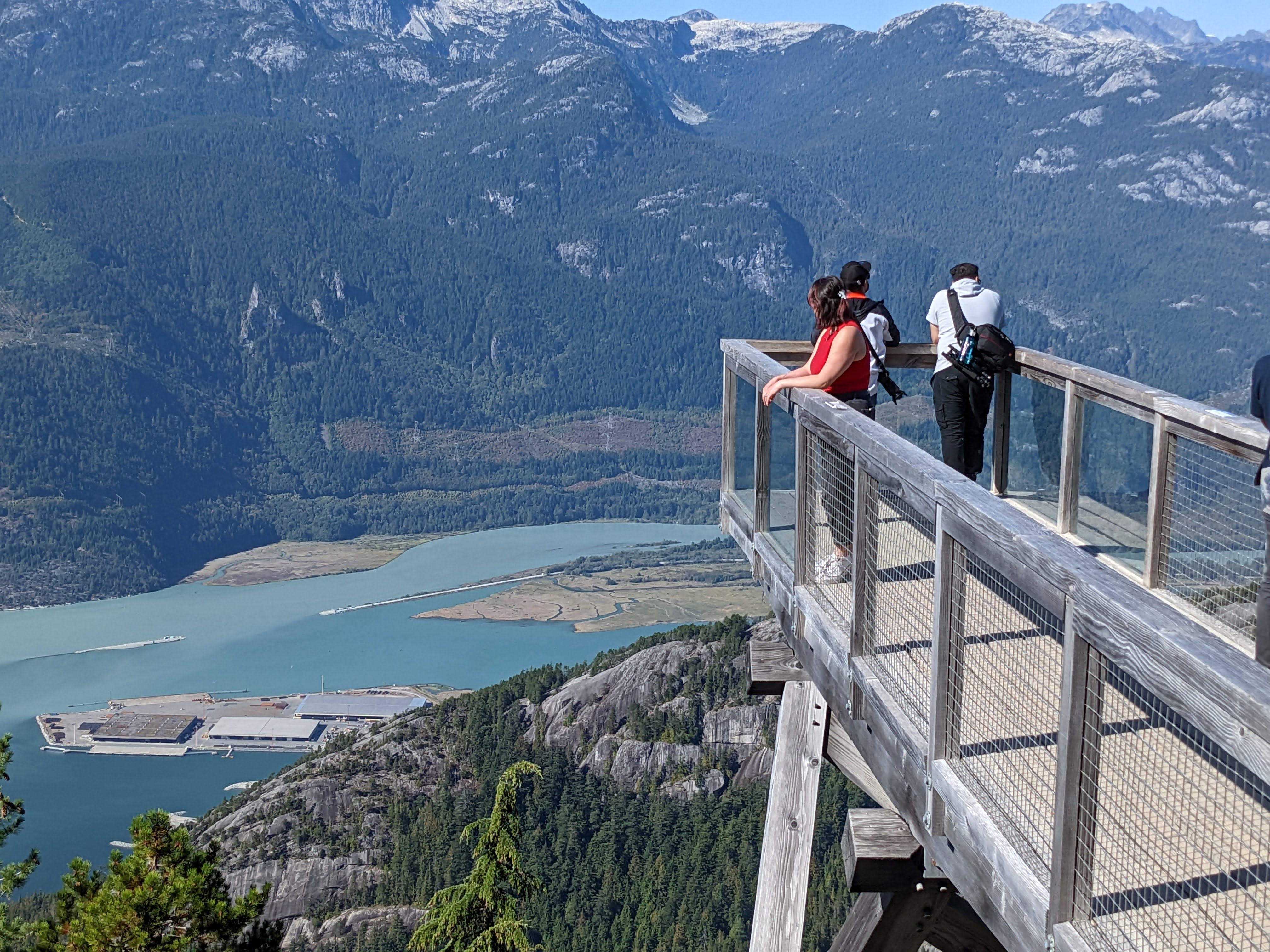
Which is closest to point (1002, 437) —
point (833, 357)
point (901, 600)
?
point (833, 357)

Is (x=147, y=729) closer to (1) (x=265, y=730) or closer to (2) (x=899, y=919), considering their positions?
(1) (x=265, y=730)

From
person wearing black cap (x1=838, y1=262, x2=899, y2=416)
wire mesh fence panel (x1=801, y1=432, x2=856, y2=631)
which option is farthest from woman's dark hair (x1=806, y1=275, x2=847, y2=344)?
wire mesh fence panel (x1=801, y1=432, x2=856, y2=631)

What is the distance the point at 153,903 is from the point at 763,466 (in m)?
6.52

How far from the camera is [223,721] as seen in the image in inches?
5748

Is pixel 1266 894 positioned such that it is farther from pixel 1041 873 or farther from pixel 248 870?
pixel 248 870

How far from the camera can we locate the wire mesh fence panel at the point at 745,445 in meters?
7.83

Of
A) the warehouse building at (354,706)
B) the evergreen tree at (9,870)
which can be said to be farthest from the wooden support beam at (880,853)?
the warehouse building at (354,706)

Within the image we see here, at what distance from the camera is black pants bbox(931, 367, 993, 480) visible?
27.4 ft

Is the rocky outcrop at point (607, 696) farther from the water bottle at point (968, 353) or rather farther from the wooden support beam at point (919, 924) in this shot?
the wooden support beam at point (919, 924)

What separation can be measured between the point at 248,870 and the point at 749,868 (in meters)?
34.1

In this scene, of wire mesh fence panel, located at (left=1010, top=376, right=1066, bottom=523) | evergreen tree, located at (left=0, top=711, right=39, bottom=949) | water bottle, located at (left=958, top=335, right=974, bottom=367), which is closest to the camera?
wire mesh fence panel, located at (left=1010, top=376, right=1066, bottom=523)

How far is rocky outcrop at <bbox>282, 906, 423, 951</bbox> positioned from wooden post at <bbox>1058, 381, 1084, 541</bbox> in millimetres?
81348

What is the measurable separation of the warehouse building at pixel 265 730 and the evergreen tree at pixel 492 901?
12364 centimetres

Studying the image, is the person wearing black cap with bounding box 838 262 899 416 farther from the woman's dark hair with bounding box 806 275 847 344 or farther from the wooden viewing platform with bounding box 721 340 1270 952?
the woman's dark hair with bounding box 806 275 847 344
